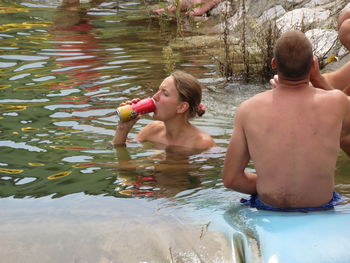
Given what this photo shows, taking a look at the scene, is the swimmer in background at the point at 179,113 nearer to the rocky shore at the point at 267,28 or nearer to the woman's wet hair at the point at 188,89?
the woman's wet hair at the point at 188,89

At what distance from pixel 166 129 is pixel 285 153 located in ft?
7.62

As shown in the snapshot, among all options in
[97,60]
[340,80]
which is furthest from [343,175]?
[97,60]

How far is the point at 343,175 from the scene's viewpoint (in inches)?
202

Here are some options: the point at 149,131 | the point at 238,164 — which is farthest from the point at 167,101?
the point at 238,164

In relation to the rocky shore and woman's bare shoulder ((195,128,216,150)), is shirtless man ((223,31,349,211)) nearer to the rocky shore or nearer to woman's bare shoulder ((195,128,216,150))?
woman's bare shoulder ((195,128,216,150))

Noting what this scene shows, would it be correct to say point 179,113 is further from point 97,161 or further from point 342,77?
point 342,77

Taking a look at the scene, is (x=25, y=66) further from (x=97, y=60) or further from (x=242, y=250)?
(x=242, y=250)

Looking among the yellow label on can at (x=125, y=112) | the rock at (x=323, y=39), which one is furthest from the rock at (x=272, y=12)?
the yellow label on can at (x=125, y=112)

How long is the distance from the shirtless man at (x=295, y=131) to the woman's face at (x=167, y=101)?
194 cm

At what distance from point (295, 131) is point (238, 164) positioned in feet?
1.23

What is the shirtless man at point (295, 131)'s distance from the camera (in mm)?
3846

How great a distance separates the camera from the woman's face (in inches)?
231

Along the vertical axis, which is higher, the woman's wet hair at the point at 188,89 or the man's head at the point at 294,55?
the man's head at the point at 294,55

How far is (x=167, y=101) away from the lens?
→ 19.3 ft
